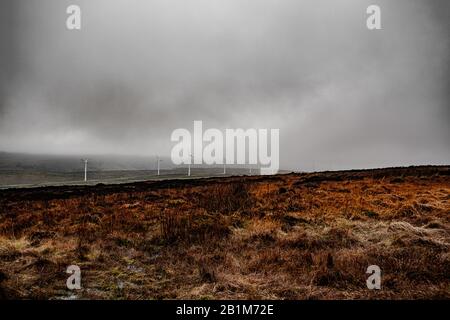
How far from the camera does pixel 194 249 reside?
9.57m

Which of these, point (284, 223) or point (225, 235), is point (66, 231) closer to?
point (225, 235)

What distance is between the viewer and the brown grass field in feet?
21.5

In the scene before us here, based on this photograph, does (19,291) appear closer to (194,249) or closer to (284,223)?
(194,249)

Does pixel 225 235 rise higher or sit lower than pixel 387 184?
lower

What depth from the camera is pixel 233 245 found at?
32.5ft

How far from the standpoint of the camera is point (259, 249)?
952cm

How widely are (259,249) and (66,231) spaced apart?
786 cm

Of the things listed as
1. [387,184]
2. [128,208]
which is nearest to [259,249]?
[128,208]

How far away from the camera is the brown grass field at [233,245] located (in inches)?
258
